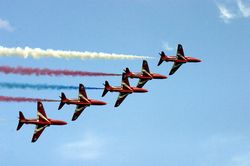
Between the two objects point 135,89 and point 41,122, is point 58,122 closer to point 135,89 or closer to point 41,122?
point 41,122

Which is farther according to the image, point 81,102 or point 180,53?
point 180,53

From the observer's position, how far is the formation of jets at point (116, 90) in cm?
17662

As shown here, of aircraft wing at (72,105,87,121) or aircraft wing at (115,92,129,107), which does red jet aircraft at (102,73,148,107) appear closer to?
aircraft wing at (115,92,129,107)

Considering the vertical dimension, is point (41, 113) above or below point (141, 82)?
below

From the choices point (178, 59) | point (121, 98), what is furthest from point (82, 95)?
point (178, 59)

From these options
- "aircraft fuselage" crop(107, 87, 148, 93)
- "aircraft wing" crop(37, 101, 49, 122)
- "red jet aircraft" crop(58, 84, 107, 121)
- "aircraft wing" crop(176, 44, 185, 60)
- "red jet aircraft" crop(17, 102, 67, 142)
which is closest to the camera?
"red jet aircraft" crop(17, 102, 67, 142)

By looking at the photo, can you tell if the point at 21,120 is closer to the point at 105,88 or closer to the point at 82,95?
the point at 82,95

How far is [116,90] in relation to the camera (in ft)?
613

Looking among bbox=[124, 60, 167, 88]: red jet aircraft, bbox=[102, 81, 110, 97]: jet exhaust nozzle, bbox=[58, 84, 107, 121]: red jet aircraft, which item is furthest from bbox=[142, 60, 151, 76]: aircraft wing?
bbox=[58, 84, 107, 121]: red jet aircraft

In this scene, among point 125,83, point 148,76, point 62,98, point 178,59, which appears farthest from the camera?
point 178,59

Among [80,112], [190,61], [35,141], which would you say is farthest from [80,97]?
[190,61]

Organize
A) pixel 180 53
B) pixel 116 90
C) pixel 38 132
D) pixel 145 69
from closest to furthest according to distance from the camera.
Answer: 1. pixel 38 132
2. pixel 116 90
3. pixel 145 69
4. pixel 180 53

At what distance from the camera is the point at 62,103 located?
176m

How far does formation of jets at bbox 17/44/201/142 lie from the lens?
17662 cm
